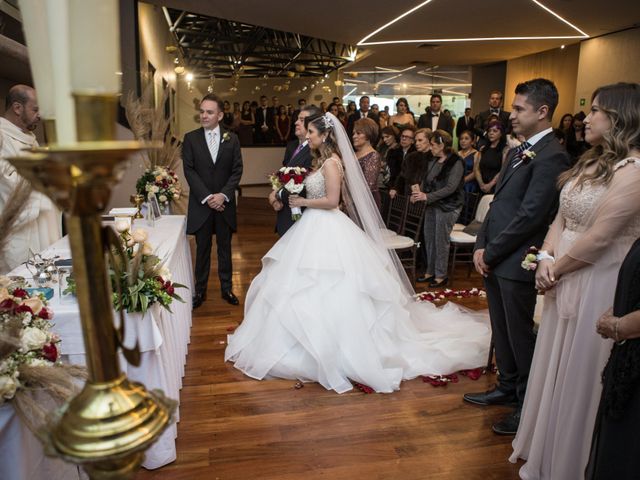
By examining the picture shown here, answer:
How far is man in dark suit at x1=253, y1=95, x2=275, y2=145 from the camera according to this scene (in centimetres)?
1507

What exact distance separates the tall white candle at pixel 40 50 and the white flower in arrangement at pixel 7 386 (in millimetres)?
1077

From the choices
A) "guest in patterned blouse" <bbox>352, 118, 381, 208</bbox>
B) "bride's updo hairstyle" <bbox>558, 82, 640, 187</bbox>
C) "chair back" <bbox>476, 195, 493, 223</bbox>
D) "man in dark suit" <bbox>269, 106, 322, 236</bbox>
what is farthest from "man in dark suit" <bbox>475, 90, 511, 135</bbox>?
"bride's updo hairstyle" <bbox>558, 82, 640, 187</bbox>

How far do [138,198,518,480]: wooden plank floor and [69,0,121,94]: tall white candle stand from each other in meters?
2.40

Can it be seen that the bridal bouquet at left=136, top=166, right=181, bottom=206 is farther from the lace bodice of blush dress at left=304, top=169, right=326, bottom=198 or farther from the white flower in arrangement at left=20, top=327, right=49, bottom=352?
the white flower in arrangement at left=20, top=327, right=49, bottom=352

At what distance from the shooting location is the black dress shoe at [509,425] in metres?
2.83

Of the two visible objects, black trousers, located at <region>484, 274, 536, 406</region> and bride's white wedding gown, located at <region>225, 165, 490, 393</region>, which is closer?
black trousers, located at <region>484, 274, 536, 406</region>

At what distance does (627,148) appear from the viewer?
2078mm

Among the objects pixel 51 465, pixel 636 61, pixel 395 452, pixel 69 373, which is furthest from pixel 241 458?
pixel 636 61

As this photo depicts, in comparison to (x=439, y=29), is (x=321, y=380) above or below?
below

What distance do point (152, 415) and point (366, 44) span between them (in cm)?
1324

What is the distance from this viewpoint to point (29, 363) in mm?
1296

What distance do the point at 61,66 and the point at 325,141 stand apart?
3.60 meters

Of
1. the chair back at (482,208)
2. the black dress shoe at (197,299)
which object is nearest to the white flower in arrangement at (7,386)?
the black dress shoe at (197,299)

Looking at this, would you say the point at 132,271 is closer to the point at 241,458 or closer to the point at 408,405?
the point at 241,458
